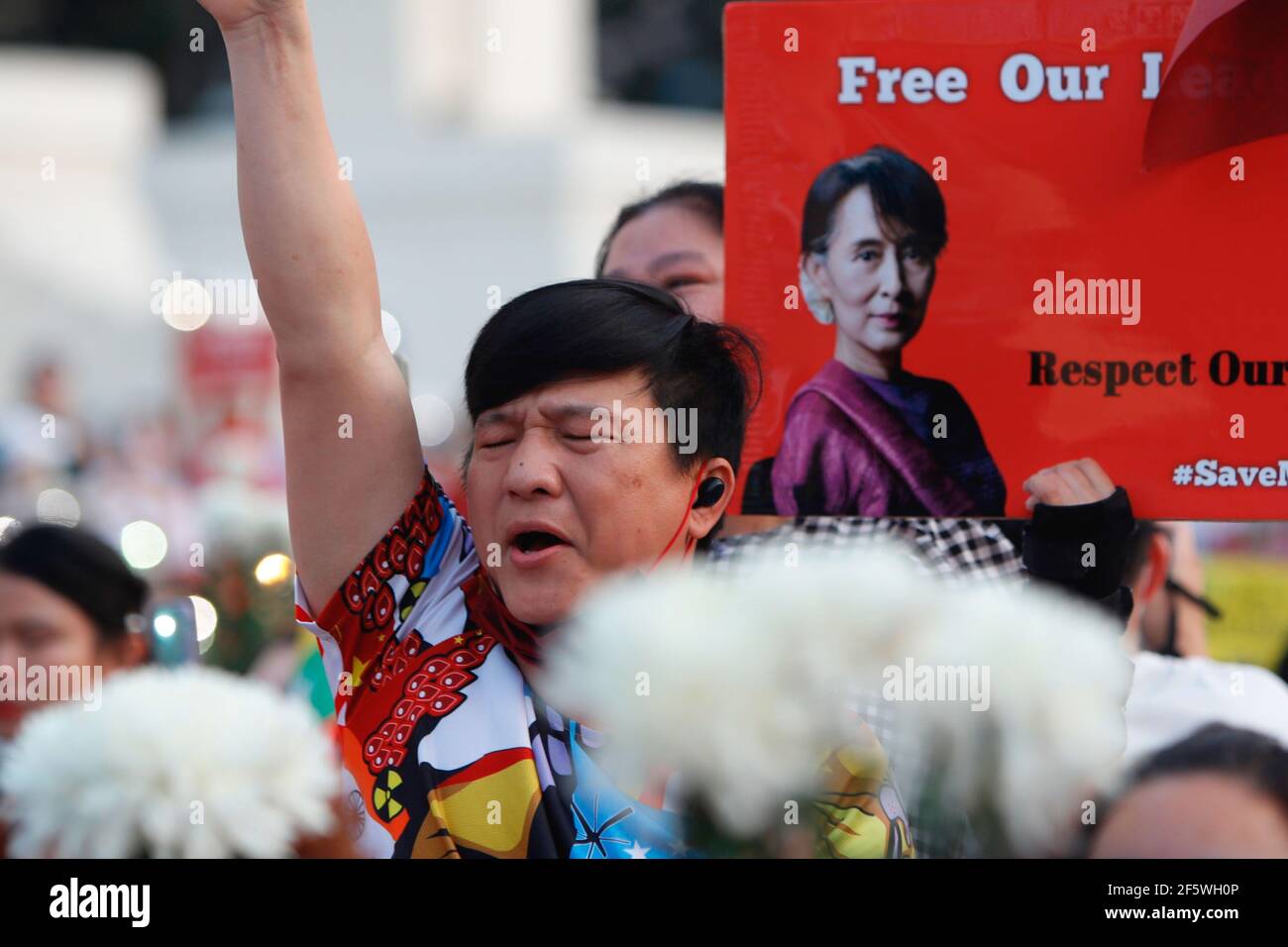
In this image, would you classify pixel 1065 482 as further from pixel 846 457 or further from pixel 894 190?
pixel 894 190

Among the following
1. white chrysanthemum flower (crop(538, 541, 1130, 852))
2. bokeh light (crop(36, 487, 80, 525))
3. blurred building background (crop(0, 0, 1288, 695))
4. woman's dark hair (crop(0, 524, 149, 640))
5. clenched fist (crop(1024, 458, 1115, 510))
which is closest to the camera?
white chrysanthemum flower (crop(538, 541, 1130, 852))

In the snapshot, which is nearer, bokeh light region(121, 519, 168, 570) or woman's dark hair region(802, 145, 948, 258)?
woman's dark hair region(802, 145, 948, 258)

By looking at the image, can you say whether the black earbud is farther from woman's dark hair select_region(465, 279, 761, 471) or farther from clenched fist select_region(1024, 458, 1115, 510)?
clenched fist select_region(1024, 458, 1115, 510)

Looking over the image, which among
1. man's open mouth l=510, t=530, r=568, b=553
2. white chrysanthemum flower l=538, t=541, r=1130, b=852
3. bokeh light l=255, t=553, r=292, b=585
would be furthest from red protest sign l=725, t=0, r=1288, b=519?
bokeh light l=255, t=553, r=292, b=585

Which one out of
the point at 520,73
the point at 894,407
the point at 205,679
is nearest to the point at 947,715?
the point at 205,679

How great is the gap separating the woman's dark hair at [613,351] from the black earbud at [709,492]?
0.03 metres

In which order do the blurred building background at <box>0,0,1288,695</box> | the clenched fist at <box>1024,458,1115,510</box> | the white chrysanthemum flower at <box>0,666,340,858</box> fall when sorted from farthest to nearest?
the blurred building background at <box>0,0,1288,695</box>, the clenched fist at <box>1024,458,1115,510</box>, the white chrysanthemum flower at <box>0,666,340,858</box>

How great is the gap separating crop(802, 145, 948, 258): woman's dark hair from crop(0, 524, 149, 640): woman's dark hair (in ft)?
3.97

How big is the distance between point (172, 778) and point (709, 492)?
794mm

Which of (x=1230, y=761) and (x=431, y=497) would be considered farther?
(x=431, y=497)

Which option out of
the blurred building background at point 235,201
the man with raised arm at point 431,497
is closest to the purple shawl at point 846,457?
the man with raised arm at point 431,497

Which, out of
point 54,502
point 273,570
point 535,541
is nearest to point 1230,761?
point 535,541

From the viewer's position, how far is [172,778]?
4.97ft

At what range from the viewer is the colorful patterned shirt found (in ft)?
5.81
